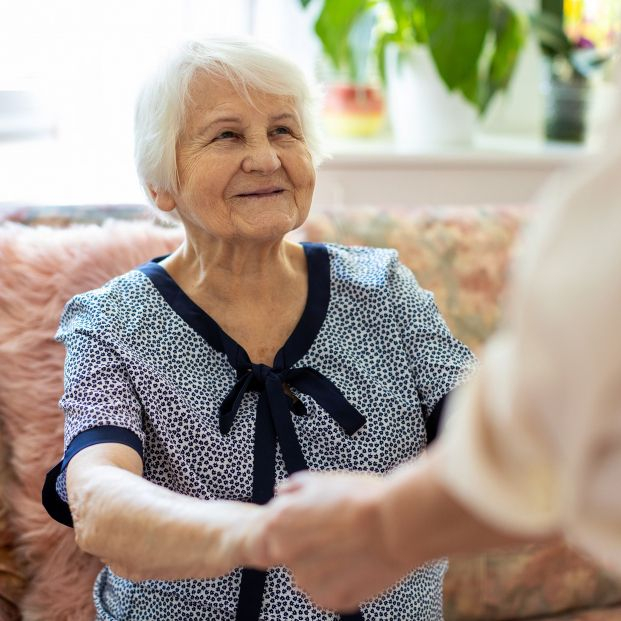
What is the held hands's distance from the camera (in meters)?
0.71

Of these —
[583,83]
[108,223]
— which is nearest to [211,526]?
[108,223]

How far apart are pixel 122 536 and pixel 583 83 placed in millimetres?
2321

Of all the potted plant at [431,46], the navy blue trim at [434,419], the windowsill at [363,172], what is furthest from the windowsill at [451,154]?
the navy blue trim at [434,419]

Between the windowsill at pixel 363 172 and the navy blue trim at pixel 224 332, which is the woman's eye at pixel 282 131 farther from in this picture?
the windowsill at pixel 363 172

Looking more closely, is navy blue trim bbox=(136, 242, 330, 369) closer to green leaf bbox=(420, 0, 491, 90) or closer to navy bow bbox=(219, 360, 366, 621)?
navy bow bbox=(219, 360, 366, 621)

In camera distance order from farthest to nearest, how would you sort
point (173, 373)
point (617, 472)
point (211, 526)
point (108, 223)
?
point (108, 223) < point (173, 373) < point (211, 526) < point (617, 472)

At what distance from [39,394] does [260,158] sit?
510 millimetres

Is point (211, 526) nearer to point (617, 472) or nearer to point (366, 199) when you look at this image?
point (617, 472)

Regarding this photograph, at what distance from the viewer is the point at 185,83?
1.35 meters

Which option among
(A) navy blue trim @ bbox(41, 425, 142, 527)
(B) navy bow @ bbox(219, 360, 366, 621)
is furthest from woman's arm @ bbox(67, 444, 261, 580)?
(B) navy bow @ bbox(219, 360, 366, 621)

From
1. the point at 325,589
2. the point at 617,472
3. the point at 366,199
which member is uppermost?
the point at 617,472

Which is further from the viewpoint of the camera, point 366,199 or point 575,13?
point 575,13

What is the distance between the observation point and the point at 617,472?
0.57 m

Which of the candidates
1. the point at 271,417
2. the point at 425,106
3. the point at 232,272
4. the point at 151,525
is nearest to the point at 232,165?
the point at 232,272
